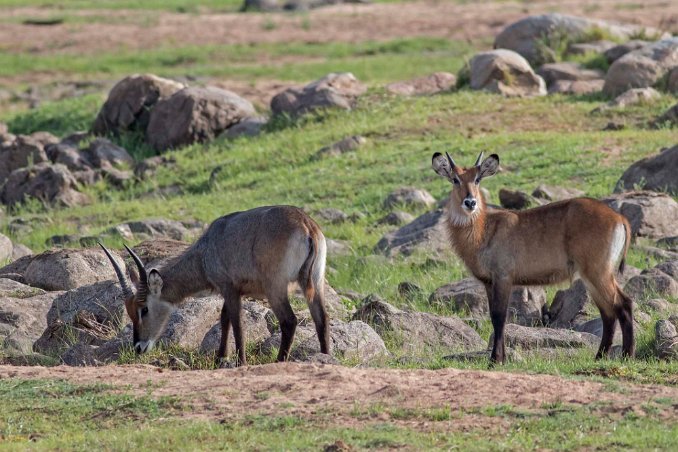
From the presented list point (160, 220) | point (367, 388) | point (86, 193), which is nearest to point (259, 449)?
point (367, 388)

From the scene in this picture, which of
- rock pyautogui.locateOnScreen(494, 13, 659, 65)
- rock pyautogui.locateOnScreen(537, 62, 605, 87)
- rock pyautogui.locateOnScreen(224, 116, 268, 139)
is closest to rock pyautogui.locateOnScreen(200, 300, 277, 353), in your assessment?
rock pyautogui.locateOnScreen(224, 116, 268, 139)

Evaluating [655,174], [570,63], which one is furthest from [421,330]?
[570,63]

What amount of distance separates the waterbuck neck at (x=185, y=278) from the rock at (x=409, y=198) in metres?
6.66

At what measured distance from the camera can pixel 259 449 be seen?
6.59m

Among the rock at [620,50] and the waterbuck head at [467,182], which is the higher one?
the waterbuck head at [467,182]

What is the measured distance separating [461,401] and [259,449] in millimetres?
1245

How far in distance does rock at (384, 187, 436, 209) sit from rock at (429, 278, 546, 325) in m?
4.04

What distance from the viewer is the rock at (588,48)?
2302 centimetres

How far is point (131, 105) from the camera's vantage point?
22.1 metres

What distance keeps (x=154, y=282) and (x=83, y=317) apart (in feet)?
3.86

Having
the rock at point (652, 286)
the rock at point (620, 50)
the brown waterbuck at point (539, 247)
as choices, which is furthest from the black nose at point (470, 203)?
the rock at point (620, 50)

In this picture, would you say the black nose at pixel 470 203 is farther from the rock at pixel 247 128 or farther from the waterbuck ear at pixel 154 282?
the rock at pixel 247 128

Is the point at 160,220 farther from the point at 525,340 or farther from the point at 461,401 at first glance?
the point at 461,401

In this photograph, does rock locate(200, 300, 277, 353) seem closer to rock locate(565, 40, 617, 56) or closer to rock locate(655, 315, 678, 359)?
rock locate(655, 315, 678, 359)
